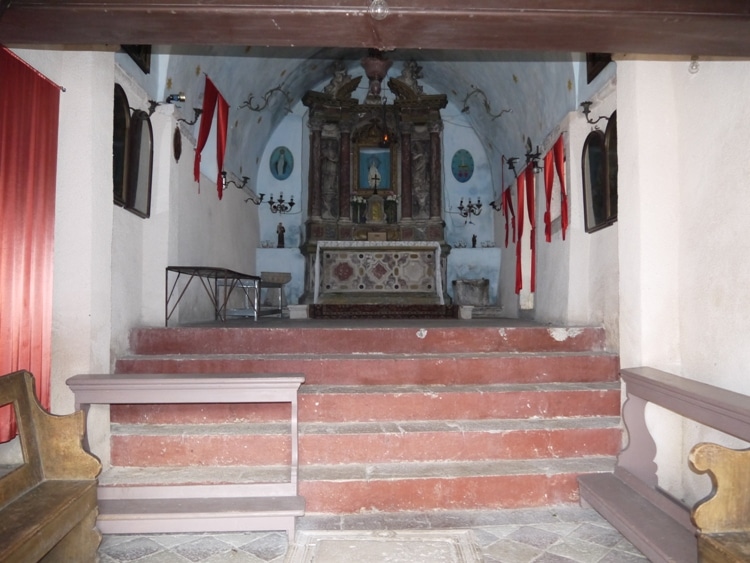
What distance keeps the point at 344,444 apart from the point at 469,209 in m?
7.22

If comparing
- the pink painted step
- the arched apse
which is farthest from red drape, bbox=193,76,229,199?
the pink painted step

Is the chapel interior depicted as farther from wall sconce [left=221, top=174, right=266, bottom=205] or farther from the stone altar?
the stone altar

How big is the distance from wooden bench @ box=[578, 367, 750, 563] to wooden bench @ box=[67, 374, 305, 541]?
1568 mm

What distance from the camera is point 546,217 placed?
5.55 meters

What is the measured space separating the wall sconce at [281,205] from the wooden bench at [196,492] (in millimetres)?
7115

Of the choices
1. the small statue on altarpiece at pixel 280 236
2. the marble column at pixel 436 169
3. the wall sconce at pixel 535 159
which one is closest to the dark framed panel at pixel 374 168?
the marble column at pixel 436 169

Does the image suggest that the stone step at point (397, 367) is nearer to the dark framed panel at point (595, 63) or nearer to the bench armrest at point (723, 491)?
the bench armrest at point (723, 491)

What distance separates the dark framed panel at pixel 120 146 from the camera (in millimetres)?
3783

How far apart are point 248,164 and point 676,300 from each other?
7010mm

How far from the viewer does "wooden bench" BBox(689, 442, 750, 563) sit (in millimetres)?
1816

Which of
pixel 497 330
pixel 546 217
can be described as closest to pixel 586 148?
pixel 546 217

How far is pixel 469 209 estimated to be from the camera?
31.4ft

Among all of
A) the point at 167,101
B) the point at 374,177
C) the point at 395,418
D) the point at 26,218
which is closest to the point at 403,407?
the point at 395,418

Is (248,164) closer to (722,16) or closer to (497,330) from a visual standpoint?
(497,330)
